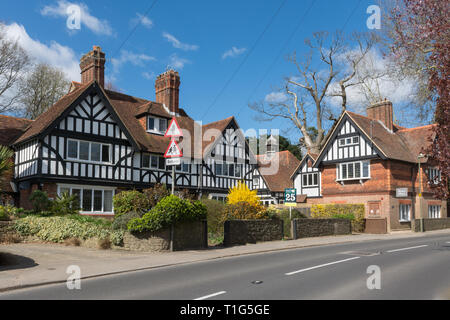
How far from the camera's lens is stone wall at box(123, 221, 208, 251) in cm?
1655

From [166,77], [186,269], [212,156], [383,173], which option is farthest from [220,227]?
[166,77]

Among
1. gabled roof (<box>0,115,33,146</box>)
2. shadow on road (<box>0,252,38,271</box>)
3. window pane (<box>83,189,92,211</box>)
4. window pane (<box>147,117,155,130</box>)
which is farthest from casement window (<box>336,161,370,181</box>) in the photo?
shadow on road (<box>0,252,38,271</box>)

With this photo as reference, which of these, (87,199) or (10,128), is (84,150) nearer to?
(87,199)

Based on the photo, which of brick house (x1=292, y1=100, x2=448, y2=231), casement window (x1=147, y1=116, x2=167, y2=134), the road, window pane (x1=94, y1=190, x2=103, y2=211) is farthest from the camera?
casement window (x1=147, y1=116, x2=167, y2=134)

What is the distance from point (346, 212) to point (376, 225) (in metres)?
2.44

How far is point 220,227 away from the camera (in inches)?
890

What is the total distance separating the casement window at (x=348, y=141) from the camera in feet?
115

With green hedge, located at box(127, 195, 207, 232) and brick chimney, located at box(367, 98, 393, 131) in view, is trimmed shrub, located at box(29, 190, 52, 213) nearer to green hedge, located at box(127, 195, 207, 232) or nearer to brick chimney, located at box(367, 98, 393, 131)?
green hedge, located at box(127, 195, 207, 232)

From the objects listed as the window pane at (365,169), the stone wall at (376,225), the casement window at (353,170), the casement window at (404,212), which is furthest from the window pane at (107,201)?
the casement window at (404,212)

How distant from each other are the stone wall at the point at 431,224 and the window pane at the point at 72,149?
26.1 metres

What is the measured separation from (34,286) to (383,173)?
28940mm

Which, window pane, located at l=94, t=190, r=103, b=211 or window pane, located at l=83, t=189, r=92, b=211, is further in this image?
window pane, located at l=94, t=190, r=103, b=211

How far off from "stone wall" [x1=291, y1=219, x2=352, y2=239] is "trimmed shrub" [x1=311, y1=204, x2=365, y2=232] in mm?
1656
